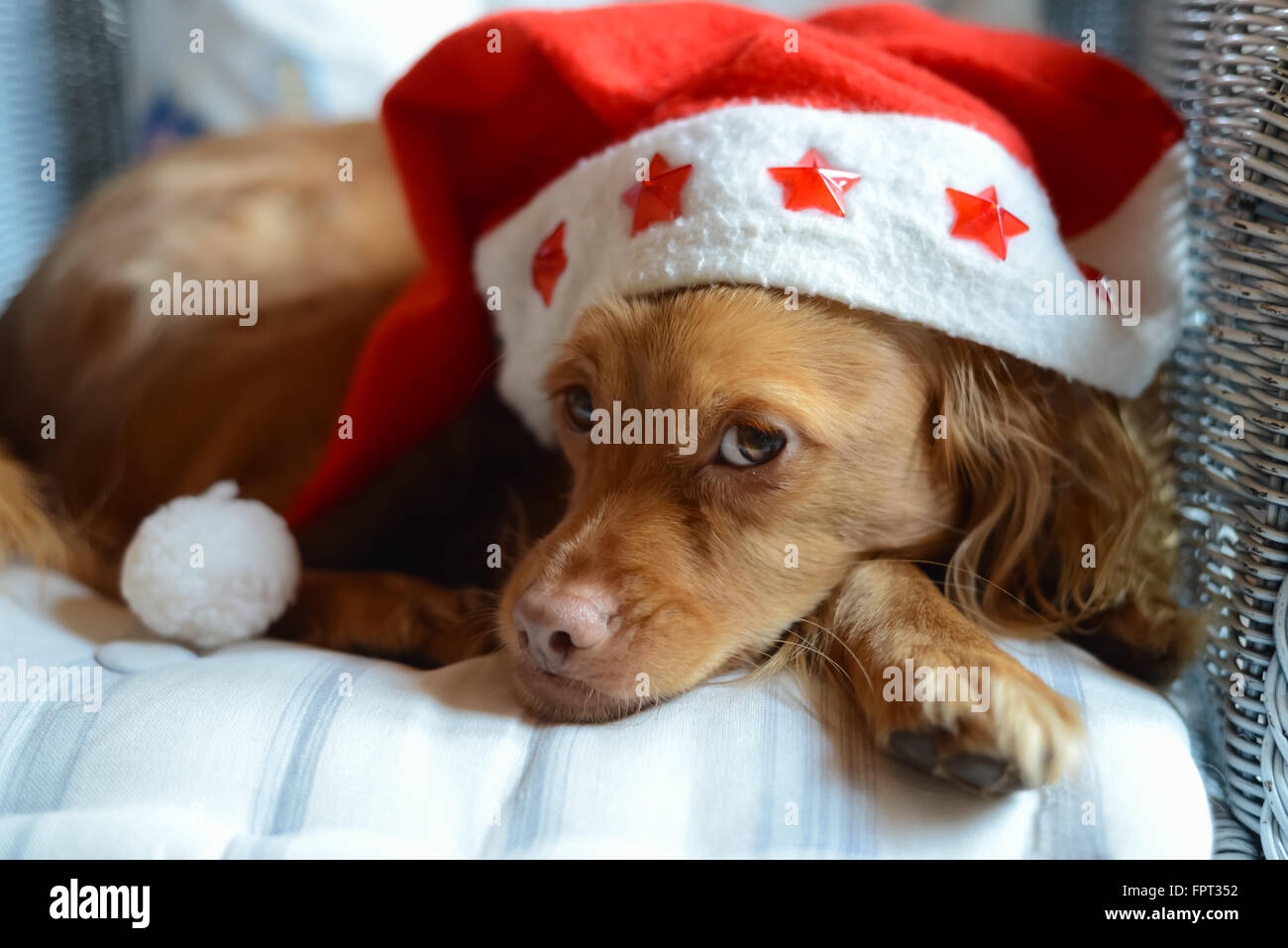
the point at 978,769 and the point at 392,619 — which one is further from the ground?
the point at 978,769

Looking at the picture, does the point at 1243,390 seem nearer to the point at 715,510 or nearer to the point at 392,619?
the point at 715,510

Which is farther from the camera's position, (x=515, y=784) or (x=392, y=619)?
(x=392, y=619)

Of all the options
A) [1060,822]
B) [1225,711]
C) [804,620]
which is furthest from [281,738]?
[1225,711]

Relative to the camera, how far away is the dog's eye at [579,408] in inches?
65.4

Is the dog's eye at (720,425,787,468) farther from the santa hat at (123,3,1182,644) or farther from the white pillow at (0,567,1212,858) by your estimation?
the white pillow at (0,567,1212,858)

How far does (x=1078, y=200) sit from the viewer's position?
1.70m

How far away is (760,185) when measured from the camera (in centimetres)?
142

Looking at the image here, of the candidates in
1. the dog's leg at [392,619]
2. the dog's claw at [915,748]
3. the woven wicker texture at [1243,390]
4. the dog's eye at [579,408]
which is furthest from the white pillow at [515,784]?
the dog's eye at [579,408]

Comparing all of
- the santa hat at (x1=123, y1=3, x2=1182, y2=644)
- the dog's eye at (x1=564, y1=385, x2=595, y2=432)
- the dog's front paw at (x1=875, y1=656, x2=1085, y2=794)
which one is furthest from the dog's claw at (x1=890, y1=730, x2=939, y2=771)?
the dog's eye at (x1=564, y1=385, x2=595, y2=432)

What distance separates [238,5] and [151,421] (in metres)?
1.49

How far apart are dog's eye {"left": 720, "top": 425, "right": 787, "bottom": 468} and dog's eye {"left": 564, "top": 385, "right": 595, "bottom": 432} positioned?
269mm

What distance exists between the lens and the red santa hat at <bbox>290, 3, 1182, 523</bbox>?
1422mm

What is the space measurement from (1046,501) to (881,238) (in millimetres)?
542

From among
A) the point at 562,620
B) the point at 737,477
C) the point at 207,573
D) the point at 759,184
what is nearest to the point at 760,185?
the point at 759,184
